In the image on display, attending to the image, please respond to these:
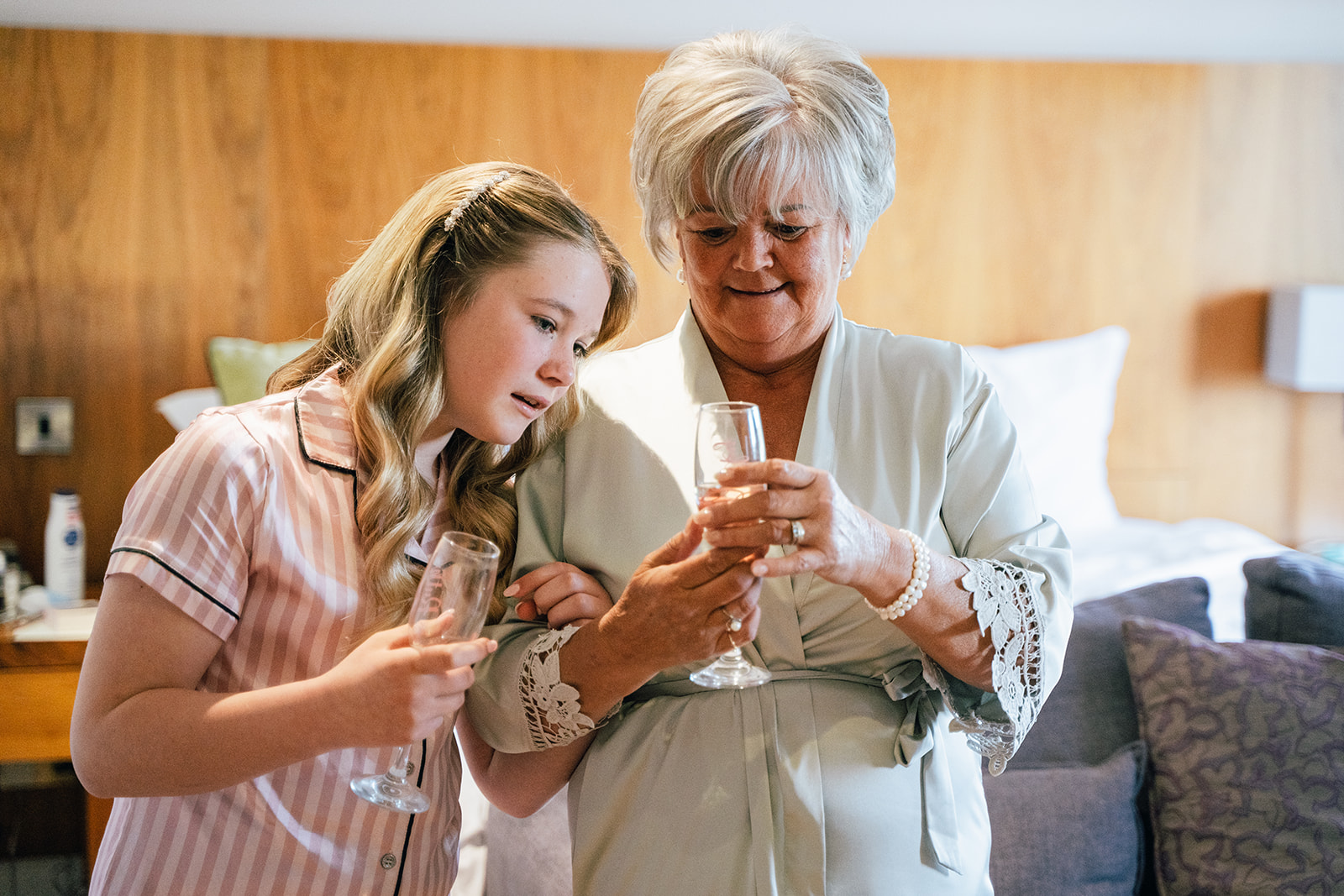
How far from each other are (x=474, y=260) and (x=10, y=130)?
234 cm

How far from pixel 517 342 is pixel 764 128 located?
42 centimetres

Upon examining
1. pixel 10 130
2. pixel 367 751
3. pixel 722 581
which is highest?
pixel 10 130

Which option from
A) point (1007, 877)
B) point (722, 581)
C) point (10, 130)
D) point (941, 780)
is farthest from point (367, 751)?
point (10, 130)

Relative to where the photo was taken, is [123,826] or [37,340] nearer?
[123,826]

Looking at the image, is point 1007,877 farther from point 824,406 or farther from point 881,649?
point 824,406

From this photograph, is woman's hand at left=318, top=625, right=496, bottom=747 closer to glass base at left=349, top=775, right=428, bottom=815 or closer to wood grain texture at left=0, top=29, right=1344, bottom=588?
glass base at left=349, top=775, right=428, bottom=815

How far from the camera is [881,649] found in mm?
1359

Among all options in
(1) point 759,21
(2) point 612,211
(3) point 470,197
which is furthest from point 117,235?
(3) point 470,197

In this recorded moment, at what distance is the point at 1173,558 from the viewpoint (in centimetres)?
279

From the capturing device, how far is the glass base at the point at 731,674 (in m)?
1.20

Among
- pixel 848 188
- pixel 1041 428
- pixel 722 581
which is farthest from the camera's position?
pixel 1041 428

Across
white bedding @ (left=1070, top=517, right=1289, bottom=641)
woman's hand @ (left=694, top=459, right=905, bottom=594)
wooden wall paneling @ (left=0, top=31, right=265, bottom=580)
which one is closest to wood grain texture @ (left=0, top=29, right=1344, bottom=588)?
wooden wall paneling @ (left=0, top=31, right=265, bottom=580)

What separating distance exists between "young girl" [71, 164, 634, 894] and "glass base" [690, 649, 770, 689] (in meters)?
0.17

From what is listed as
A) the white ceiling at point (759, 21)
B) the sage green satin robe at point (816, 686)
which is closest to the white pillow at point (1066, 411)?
the white ceiling at point (759, 21)
